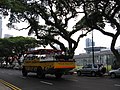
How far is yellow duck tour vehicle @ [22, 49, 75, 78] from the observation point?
30.2m

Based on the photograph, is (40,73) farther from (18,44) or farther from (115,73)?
(18,44)

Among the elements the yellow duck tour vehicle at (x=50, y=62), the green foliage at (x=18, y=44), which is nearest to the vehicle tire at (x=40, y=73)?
the yellow duck tour vehicle at (x=50, y=62)

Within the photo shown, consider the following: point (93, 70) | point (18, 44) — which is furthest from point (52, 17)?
point (18, 44)

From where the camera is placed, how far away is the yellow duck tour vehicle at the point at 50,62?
99.1 ft

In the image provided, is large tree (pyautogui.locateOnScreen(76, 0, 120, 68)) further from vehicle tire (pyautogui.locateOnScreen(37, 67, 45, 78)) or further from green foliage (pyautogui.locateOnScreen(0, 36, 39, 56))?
green foliage (pyautogui.locateOnScreen(0, 36, 39, 56))

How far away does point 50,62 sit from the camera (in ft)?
100

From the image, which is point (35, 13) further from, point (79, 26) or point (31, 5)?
point (79, 26)

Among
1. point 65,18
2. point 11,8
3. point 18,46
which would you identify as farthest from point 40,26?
point 18,46

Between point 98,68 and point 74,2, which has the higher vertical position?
point 74,2

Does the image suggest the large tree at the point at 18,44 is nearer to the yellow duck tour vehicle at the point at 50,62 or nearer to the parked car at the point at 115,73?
the yellow duck tour vehicle at the point at 50,62

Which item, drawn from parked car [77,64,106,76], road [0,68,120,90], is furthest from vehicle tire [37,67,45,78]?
parked car [77,64,106,76]

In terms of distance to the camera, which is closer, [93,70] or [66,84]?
[66,84]

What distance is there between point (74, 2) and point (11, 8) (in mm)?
14017

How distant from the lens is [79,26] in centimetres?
4844
